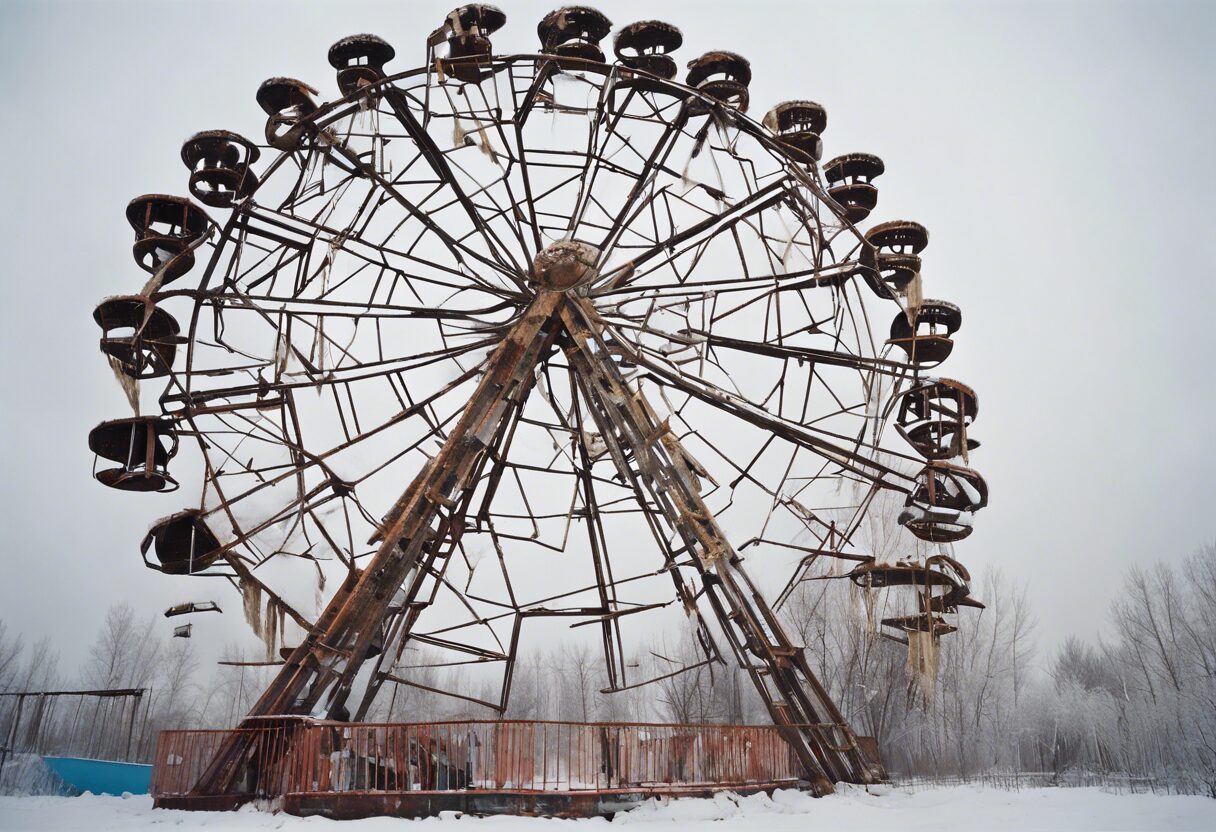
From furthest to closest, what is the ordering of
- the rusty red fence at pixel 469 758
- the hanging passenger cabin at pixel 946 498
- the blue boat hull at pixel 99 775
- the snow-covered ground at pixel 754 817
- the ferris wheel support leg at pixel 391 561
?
the blue boat hull at pixel 99 775, the hanging passenger cabin at pixel 946 498, the ferris wheel support leg at pixel 391 561, the rusty red fence at pixel 469 758, the snow-covered ground at pixel 754 817

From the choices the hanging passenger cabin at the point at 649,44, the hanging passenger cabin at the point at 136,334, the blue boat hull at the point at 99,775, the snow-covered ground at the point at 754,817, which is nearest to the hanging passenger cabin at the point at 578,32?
the hanging passenger cabin at the point at 649,44

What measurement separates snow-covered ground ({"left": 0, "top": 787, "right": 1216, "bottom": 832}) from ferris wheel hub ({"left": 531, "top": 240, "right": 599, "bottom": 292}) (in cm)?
861

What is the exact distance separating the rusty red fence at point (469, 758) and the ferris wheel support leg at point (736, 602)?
841 mm

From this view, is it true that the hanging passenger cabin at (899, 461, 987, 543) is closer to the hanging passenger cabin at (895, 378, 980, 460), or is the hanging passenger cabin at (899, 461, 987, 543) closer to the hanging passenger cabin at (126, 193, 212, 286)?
the hanging passenger cabin at (895, 378, 980, 460)

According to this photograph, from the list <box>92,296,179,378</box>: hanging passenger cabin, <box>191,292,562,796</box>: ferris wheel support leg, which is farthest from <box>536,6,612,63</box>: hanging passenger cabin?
<box>92,296,179,378</box>: hanging passenger cabin

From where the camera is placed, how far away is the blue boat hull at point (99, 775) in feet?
65.4

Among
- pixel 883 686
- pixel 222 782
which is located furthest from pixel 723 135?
pixel 883 686

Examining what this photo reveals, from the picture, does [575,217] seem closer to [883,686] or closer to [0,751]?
[0,751]

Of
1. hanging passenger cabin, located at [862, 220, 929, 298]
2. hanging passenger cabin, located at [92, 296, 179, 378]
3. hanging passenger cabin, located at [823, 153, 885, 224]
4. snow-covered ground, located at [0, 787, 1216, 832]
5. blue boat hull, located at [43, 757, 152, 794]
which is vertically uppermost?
hanging passenger cabin, located at [823, 153, 885, 224]

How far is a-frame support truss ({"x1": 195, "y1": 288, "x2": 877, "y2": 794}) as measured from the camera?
13625mm

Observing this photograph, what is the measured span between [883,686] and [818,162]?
24668 millimetres

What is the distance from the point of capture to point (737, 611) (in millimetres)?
14141

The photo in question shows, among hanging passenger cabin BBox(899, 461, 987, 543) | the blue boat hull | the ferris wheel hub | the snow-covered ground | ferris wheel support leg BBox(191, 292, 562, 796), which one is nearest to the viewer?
the snow-covered ground

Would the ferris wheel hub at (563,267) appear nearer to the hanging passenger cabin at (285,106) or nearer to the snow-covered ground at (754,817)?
the hanging passenger cabin at (285,106)
